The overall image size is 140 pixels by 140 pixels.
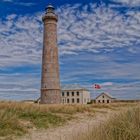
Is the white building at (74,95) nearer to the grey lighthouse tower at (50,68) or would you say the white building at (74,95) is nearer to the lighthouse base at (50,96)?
the grey lighthouse tower at (50,68)

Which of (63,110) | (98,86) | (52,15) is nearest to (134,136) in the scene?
(63,110)

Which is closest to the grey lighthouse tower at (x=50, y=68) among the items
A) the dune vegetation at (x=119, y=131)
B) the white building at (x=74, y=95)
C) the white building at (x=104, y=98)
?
the white building at (x=74, y=95)

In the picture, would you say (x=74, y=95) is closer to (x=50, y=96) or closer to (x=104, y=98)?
(x=104, y=98)

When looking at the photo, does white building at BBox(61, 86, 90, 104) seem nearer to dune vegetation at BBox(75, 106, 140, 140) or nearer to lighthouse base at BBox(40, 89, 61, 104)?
lighthouse base at BBox(40, 89, 61, 104)

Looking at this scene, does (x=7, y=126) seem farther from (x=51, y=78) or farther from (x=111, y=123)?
(x=51, y=78)

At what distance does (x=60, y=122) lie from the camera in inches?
609

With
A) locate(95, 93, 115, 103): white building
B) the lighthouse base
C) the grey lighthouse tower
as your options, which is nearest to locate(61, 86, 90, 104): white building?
locate(95, 93, 115, 103): white building

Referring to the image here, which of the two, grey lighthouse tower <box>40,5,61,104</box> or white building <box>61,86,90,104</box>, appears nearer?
grey lighthouse tower <box>40,5,61,104</box>

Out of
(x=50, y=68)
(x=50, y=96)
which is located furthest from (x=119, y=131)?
(x=50, y=96)

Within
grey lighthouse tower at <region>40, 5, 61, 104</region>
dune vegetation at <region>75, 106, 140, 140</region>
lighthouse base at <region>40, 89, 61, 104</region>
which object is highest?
grey lighthouse tower at <region>40, 5, 61, 104</region>

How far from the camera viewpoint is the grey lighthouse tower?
36.0 meters

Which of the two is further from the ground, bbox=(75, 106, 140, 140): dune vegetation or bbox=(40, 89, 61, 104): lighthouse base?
bbox=(40, 89, 61, 104): lighthouse base

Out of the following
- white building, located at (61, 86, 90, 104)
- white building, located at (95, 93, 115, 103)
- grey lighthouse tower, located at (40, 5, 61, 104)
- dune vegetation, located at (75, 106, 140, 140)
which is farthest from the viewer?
white building, located at (95, 93, 115, 103)

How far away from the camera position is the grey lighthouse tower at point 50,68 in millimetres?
36031
